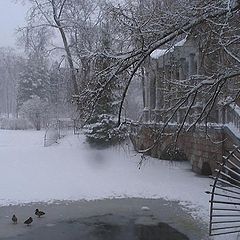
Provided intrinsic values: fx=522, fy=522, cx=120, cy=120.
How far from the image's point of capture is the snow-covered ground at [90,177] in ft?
57.0

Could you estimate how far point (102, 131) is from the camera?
82.5ft

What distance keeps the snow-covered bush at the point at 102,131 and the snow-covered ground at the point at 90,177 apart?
475mm

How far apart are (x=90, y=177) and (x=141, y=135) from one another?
588cm

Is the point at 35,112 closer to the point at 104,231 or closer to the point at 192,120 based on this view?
the point at 192,120

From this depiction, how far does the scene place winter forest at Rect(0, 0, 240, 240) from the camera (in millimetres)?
8914

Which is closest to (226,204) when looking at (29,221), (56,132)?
(29,221)

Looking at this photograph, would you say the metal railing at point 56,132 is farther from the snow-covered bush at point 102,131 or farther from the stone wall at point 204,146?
the stone wall at point 204,146

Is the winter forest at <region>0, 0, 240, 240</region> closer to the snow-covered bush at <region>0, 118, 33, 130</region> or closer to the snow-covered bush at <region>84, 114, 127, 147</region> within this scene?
the snow-covered bush at <region>84, 114, 127, 147</region>

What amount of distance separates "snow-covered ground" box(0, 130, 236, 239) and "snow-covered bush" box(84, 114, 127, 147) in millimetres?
475

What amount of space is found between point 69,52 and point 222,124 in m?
19.1

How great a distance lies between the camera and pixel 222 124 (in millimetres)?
18016

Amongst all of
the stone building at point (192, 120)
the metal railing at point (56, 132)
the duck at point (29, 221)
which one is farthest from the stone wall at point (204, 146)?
the metal railing at point (56, 132)

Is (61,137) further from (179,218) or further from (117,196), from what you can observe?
(179,218)

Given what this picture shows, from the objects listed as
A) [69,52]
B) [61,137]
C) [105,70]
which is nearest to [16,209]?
[105,70]
